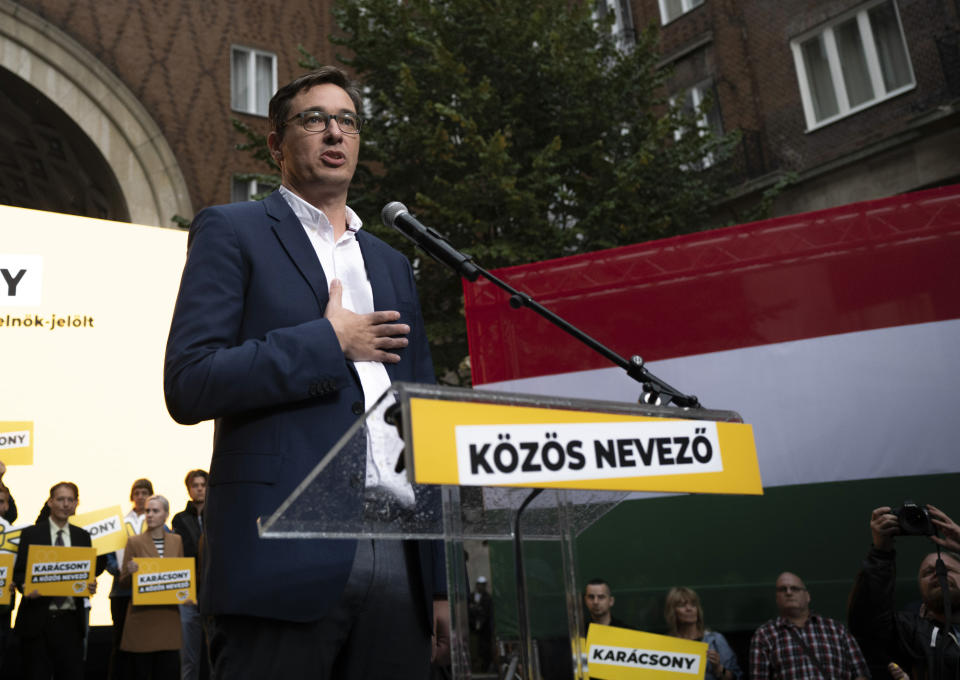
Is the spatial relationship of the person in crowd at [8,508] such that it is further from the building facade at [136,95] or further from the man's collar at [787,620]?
the building facade at [136,95]

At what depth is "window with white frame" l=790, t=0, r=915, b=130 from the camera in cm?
1395

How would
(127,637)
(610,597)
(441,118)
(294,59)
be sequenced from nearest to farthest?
(610,597), (127,637), (441,118), (294,59)

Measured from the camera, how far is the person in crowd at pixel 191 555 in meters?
6.97

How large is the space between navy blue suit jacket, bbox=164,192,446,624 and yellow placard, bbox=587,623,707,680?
2618 mm

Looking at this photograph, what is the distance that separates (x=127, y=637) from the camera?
266 inches

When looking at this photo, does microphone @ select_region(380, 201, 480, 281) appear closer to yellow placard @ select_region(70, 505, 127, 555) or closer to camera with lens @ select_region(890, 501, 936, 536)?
camera with lens @ select_region(890, 501, 936, 536)

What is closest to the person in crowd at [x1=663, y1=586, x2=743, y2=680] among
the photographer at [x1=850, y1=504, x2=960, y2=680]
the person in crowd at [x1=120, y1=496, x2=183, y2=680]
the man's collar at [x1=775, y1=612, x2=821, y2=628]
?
the man's collar at [x1=775, y1=612, x2=821, y2=628]

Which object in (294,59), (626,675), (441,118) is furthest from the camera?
(294,59)

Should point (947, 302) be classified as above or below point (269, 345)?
above

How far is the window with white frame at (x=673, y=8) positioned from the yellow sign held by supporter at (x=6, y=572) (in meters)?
14.8

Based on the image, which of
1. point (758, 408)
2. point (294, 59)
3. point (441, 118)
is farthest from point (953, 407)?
point (294, 59)

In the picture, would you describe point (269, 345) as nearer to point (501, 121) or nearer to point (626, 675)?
point (626, 675)

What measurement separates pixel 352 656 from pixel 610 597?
3.62 m

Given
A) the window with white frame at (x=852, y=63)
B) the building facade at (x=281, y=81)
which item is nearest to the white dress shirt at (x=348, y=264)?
the building facade at (x=281, y=81)
